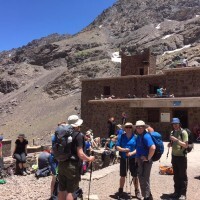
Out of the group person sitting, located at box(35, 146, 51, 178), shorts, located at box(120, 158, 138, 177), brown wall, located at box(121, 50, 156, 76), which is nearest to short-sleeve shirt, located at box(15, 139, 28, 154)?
person sitting, located at box(35, 146, 51, 178)

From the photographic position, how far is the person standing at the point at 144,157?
20.6 feet

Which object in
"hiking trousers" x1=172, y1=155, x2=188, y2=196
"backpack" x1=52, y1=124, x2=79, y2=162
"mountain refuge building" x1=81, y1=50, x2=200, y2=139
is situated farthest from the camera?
"mountain refuge building" x1=81, y1=50, x2=200, y2=139

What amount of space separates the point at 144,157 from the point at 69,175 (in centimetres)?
180

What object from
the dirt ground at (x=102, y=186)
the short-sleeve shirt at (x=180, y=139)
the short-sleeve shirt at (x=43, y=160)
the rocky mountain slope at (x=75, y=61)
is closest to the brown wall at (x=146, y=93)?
the dirt ground at (x=102, y=186)

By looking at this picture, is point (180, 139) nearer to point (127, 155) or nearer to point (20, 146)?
point (127, 155)

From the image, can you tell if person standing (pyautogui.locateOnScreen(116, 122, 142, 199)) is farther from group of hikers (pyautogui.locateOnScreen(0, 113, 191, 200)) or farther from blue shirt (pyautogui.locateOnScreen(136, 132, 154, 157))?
blue shirt (pyautogui.locateOnScreen(136, 132, 154, 157))

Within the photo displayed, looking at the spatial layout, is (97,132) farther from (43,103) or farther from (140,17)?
(140,17)

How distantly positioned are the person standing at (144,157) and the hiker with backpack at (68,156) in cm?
155

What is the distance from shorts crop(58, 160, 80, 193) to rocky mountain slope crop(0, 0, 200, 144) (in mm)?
38684

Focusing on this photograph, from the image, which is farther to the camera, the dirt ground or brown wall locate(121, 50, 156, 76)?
brown wall locate(121, 50, 156, 76)

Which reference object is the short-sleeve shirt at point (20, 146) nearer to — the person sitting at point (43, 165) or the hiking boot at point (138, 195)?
the person sitting at point (43, 165)

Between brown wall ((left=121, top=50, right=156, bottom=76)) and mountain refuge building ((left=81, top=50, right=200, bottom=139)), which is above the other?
brown wall ((left=121, top=50, right=156, bottom=76))

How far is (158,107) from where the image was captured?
66.2ft

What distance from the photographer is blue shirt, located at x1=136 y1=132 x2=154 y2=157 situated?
20.7 ft
